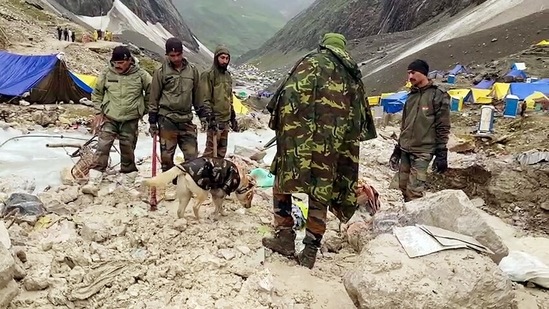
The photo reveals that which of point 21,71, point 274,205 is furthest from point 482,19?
point 274,205

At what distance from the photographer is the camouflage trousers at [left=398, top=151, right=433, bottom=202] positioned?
16.7 feet

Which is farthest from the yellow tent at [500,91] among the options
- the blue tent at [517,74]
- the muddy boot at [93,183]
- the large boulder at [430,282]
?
the large boulder at [430,282]

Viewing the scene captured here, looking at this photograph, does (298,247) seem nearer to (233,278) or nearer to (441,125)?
(233,278)

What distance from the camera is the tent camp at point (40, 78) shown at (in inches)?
510

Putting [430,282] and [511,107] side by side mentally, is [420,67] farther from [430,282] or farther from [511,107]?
[511,107]

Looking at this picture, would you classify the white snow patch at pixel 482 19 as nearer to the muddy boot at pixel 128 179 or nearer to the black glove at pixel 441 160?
the muddy boot at pixel 128 179

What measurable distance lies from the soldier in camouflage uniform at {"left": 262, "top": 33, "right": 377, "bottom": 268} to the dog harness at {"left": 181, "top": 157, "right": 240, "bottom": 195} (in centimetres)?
94

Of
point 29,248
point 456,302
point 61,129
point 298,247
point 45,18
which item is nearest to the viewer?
point 456,302

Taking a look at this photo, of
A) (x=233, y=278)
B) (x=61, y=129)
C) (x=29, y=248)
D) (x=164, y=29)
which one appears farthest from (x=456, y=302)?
(x=164, y=29)

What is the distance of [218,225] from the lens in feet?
15.6

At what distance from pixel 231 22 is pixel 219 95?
146 meters

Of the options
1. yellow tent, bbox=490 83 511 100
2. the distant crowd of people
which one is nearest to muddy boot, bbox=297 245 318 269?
yellow tent, bbox=490 83 511 100

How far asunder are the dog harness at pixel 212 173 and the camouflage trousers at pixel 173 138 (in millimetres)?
900

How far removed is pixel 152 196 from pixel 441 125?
9.24 feet
